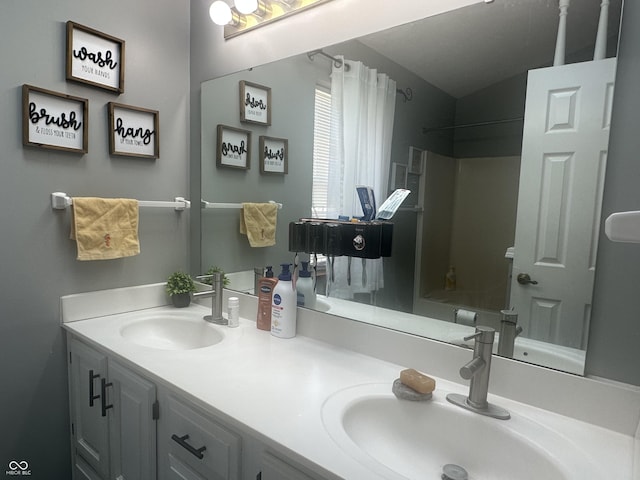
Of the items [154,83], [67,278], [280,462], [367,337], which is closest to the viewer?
[280,462]

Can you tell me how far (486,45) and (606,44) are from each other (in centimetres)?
28

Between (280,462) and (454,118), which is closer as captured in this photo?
(280,462)

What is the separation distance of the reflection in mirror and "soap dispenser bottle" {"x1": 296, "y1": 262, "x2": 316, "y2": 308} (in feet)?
0.18

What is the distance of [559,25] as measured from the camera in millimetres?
905

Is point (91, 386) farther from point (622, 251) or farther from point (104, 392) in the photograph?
point (622, 251)

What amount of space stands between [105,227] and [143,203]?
0.17 meters

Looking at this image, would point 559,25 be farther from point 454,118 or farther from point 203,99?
point 203,99

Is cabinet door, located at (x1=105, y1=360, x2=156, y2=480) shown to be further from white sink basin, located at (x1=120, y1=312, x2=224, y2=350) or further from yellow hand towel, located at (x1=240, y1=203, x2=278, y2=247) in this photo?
yellow hand towel, located at (x1=240, y1=203, x2=278, y2=247)

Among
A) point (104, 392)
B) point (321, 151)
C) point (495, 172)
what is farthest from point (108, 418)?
point (495, 172)

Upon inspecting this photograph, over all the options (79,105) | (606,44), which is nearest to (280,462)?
(606,44)

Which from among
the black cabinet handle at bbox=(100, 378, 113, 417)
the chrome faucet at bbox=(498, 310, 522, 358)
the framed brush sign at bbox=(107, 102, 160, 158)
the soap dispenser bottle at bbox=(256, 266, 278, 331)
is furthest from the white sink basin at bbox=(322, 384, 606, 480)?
the framed brush sign at bbox=(107, 102, 160, 158)

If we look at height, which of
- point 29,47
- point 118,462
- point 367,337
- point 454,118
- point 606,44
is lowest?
point 118,462

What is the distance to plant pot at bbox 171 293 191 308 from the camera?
1682 millimetres

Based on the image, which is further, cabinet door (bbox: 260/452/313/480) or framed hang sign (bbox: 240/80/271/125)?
framed hang sign (bbox: 240/80/271/125)
